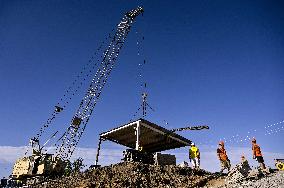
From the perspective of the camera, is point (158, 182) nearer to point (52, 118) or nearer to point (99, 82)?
point (99, 82)

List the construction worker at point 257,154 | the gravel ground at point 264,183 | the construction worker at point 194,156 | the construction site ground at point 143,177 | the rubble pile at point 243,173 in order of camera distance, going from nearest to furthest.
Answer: the gravel ground at point 264,183, the rubble pile at point 243,173, the construction site ground at point 143,177, the construction worker at point 257,154, the construction worker at point 194,156

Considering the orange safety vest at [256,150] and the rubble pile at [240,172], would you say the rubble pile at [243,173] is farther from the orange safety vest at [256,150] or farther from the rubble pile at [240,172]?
the orange safety vest at [256,150]

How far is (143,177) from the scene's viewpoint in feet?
45.8

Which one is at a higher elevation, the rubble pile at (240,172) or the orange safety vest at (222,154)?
the orange safety vest at (222,154)

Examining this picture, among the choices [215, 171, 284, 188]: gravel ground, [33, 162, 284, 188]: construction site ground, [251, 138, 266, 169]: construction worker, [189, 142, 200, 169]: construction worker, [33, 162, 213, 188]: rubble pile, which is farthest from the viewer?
[189, 142, 200, 169]: construction worker

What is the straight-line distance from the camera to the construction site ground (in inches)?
516

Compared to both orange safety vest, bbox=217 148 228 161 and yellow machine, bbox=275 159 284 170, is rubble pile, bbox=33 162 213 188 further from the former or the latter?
yellow machine, bbox=275 159 284 170

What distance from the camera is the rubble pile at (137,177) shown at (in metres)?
13.5

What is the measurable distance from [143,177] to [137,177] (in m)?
0.33

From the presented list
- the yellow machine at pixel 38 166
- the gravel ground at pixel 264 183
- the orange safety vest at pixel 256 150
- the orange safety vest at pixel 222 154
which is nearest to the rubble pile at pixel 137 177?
the orange safety vest at pixel 222 154

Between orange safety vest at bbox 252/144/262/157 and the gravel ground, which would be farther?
orange safety vest at bbox 252/144/262/157

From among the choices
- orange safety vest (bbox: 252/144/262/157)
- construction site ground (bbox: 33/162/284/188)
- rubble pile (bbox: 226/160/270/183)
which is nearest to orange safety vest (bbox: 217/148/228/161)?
construction site ground (bbox: 33/162/284/188)

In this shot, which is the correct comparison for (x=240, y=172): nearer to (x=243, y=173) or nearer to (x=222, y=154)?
(x=243, y=173)

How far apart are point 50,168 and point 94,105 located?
1065 cm
